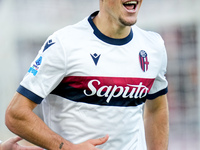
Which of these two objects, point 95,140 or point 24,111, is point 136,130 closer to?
point 95,140

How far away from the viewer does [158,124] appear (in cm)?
321

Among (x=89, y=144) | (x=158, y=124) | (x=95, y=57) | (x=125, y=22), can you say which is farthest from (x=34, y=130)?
(x=158, y=124)

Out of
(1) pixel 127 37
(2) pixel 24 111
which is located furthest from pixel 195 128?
(2) pixel 24 111

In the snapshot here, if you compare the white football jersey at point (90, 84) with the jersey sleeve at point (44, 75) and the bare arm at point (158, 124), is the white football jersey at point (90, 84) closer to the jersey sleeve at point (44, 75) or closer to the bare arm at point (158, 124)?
the jersey sleeve at point (44, 75)

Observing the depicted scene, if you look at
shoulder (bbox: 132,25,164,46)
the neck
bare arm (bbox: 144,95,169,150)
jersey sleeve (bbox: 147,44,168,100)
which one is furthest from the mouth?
bare arm (bbox: 144,95,169,150)

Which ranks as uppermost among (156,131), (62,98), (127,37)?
(127,37)

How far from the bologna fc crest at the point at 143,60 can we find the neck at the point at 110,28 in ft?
→ 0.53

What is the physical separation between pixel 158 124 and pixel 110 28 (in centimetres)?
87

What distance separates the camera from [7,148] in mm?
2832

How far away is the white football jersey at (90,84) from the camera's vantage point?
97.2 inches

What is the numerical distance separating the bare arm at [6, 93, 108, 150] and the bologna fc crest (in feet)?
2.06

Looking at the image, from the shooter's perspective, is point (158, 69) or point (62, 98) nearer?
point (62, 98)

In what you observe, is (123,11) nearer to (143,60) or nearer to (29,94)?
(143,60)

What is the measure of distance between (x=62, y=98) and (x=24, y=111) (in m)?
0.30
